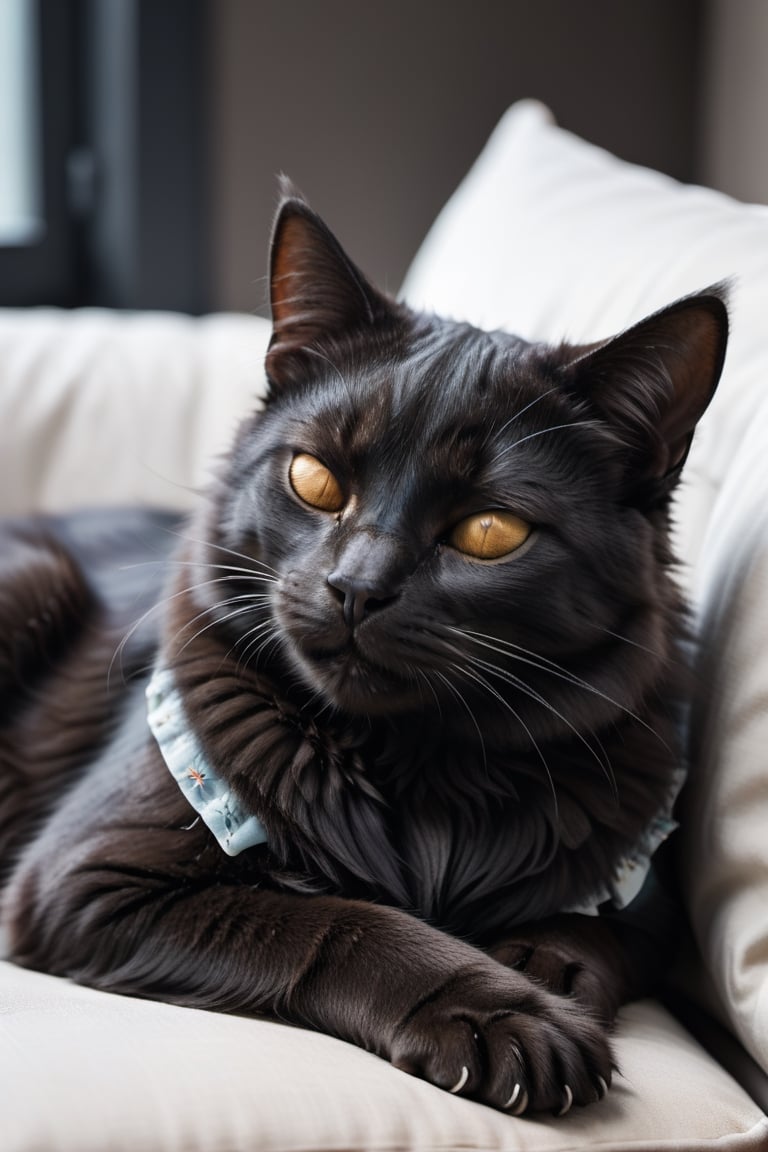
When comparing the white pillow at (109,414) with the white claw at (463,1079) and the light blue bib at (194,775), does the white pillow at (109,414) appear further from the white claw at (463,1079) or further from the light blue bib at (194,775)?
the white claw at (463,1079)

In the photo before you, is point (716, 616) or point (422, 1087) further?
point (716, 616)

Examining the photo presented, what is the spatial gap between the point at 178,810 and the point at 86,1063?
34 centimetres

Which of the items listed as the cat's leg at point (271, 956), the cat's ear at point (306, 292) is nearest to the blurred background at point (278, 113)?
the cat's ear at point (306, 292)

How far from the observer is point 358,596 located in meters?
1.01

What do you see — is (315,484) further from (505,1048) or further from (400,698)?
(505,1048)

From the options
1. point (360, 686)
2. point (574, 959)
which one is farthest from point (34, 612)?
point (574, 959)

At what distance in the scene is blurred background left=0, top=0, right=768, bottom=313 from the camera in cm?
300

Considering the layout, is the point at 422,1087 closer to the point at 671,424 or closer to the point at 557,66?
the point at 671,424

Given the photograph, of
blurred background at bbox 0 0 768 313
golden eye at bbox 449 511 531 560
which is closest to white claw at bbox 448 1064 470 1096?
golden eye at bbox 449 511 531 560

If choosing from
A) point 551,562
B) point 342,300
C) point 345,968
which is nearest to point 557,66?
point 342,300

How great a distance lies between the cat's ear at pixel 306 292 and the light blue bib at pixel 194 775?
0.33 metres

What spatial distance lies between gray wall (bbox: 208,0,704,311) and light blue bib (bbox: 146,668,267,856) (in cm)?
198

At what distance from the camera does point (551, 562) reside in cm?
107

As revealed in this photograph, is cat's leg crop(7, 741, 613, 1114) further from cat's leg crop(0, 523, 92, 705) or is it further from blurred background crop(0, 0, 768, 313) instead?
blurred background crop(0, 0, 768, 313)
